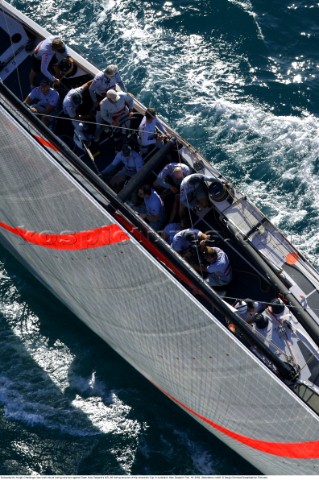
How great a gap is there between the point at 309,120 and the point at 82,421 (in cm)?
834

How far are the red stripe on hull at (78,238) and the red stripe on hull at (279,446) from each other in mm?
3597

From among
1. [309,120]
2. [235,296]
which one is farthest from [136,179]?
[309,120]

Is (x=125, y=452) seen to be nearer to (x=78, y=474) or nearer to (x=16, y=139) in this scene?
(x=78, y=474)

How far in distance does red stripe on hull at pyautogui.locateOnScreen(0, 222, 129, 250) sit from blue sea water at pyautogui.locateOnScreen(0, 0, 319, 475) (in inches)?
86.7

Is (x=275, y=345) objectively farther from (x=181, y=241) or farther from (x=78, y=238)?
(x=78, y=238)

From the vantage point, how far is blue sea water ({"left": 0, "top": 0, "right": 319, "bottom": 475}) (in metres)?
13.6

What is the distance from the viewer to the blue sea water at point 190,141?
13648mm

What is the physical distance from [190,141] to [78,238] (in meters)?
5.53

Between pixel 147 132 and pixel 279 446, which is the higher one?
pixel 147 132

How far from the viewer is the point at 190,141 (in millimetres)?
16734

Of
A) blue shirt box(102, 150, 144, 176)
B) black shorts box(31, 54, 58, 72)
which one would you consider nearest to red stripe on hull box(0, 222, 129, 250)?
blue shirt box(102, 150, 144, 176)

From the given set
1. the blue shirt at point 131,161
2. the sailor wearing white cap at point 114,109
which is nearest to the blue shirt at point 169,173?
the blue shirt at point 131,161

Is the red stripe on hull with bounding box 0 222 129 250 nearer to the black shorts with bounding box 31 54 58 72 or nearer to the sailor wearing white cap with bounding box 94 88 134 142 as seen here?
the sailor wearing white cap with bounding box 94 88 134 142

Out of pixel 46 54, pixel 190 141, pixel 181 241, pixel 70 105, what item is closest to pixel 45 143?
pixel 70 105
